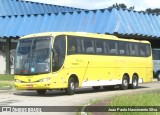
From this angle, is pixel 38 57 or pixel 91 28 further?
pixel 91 28

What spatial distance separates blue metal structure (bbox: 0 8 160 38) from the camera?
3444 cm

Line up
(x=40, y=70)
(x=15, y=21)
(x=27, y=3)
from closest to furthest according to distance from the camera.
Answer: (x=40, y=70)
(x=15, y=21)
(x=27, y=3)

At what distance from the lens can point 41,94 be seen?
23.5m

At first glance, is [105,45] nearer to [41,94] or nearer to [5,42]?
[41,94]

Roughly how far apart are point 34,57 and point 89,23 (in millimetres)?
14167

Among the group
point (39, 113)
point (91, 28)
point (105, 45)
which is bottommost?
point (39, 113)

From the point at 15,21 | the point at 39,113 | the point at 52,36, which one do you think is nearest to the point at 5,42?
the point at 15,21

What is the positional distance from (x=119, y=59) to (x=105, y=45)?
1.81m

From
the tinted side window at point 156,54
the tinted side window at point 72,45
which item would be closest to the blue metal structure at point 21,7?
the tinted side window at point 156,54

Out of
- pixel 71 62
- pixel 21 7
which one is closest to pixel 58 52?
pixel 71 62

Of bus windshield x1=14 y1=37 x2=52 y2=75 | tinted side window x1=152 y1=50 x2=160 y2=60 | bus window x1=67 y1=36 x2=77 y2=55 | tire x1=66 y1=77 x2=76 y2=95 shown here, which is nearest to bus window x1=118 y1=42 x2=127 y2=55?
bus window x1=67 y1=36 x2=77 y2=55

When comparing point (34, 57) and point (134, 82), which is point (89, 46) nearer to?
point (34, 57)

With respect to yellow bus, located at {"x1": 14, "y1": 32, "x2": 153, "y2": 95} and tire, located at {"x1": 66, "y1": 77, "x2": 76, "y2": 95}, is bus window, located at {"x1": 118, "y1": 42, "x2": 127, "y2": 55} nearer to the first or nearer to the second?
yellow bus, located at {"x1": 14, "y1": 32, "x2": 153, "y2": 95}

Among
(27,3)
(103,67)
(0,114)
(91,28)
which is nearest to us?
(0,114)
